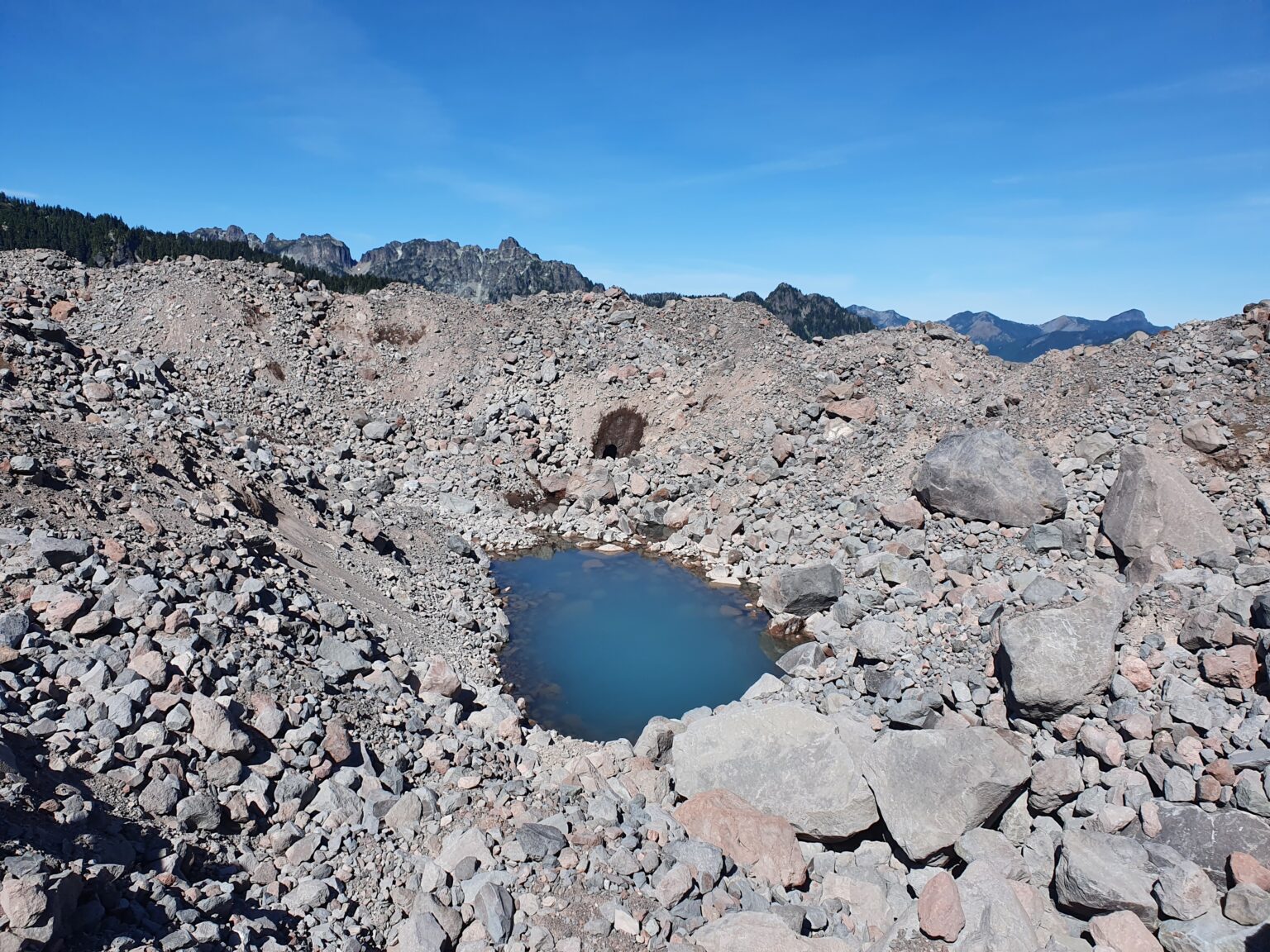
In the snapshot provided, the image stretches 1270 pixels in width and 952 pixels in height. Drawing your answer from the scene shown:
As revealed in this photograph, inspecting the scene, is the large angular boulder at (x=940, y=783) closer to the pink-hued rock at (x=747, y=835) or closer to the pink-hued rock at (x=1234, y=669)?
the pink-hued rock at (x=747, y=835)

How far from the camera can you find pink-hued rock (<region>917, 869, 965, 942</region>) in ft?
27.8

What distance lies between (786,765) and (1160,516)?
1015 centimetres

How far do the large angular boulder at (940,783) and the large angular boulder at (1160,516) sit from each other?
7.09m

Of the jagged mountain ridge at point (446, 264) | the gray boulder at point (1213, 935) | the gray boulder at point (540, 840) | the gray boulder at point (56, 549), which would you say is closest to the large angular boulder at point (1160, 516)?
the gray boulder at point (1213, 935)

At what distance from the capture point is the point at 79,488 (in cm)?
1248

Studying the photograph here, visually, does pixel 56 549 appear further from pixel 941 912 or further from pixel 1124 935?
pixel 1124 935

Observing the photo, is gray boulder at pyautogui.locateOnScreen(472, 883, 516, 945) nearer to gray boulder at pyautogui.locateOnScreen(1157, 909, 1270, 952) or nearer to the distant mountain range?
gray boulder at pyautogui.locateOnScreen(1157, 909, 1270, 952)

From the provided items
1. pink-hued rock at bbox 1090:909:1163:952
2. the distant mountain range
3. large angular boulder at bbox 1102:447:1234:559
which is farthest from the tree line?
pink-hued rock at bbox 1090:909:1163:952

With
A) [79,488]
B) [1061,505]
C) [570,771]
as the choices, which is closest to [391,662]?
[570,771]

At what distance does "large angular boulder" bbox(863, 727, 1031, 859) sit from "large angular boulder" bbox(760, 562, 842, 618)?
7.51 metres

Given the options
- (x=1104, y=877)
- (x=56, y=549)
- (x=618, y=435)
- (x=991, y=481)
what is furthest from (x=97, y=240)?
(x=1104, y=877)

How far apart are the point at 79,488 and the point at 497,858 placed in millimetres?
9680

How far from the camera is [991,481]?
59.5 ft

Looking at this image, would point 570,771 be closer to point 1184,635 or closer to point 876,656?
point 876,656
